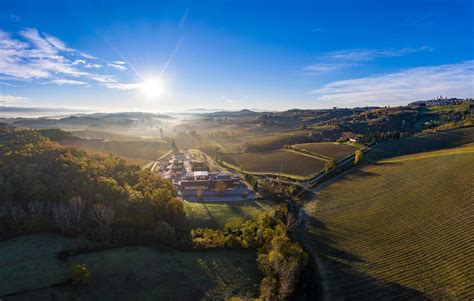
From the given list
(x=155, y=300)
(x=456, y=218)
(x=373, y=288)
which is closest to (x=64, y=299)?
(x=155, y=300)

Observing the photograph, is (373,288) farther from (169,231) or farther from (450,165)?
(450,165)

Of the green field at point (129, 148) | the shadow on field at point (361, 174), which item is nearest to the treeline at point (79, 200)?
the shadow on field at point (361, 174)

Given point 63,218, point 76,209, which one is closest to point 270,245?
point 76,209

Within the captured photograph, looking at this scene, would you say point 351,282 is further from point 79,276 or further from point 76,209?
point 76,209

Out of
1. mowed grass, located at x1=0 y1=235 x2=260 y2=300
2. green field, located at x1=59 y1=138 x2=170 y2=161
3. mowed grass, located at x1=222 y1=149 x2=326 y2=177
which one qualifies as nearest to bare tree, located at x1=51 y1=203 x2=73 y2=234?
mowed grass, located at x1=0 y1=235 x2=260 y2=300

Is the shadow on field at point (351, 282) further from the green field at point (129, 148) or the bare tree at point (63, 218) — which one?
the green field at point (129, 148)
